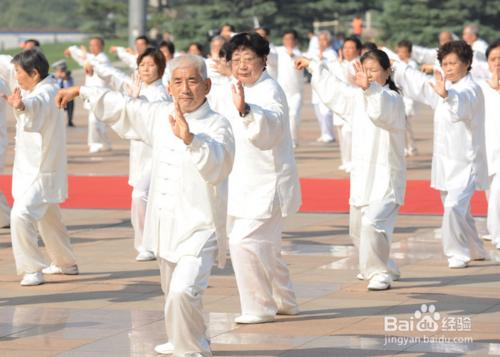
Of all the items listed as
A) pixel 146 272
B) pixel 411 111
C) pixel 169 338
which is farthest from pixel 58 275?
pixel 411 111

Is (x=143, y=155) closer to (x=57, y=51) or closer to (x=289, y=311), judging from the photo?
(x=289, y=311)

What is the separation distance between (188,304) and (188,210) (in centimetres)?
57

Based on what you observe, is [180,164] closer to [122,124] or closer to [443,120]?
[122,124]

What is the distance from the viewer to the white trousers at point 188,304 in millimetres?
7613

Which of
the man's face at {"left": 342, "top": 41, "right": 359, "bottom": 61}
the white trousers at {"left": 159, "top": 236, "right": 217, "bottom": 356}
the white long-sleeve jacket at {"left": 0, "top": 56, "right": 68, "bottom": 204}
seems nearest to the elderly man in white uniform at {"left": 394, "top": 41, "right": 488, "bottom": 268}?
the white long-sleeve jacket at {"left": 0, "top": 56, "right": 68, "bottom": 204}

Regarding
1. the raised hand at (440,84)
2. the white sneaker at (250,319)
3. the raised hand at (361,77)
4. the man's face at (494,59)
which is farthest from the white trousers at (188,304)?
the man's face at (494,59)

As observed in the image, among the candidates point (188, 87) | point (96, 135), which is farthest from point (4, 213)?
point (96, 135)

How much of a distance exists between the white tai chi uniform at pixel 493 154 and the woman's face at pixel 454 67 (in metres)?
1.37

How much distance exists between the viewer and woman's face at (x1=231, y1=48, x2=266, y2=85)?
920cm

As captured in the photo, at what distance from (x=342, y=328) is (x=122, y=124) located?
1.92m

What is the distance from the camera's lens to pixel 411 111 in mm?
22734

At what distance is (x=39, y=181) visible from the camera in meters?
10.9

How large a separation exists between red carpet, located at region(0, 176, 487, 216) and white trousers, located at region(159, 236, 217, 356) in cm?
759

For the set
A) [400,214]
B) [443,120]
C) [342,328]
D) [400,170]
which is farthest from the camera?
[400,214]
